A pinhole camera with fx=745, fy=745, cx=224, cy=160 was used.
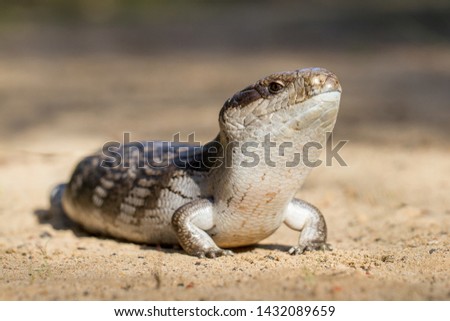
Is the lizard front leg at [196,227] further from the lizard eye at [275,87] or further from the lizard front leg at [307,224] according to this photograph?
the lizard eye at [275,87]

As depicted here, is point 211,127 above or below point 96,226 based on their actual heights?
above

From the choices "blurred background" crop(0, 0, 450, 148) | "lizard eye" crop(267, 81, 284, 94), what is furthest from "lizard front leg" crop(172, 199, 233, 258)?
"blurred background" crop(0, 0, 450, 148)

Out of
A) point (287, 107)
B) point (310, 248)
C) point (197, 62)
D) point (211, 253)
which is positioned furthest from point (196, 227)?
point (197, 62)

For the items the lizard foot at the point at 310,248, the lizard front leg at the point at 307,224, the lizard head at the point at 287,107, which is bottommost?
the lizard foot at the point at 310,248

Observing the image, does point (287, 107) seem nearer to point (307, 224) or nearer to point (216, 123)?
point (307, 224)

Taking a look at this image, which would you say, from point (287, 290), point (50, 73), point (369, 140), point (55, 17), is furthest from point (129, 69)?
point (287, 290)

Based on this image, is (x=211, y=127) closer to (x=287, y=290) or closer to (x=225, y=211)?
(x=225, y=211)

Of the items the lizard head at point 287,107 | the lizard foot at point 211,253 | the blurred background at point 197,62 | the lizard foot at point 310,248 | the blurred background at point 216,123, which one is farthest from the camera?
the blurred background at point 197,62

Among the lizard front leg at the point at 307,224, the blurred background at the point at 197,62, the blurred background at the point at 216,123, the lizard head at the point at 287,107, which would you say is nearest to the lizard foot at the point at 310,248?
the lizard front leg at the point at 307,224
